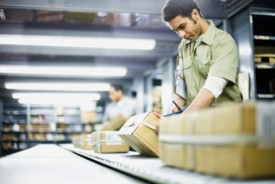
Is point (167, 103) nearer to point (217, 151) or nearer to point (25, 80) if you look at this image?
point (25, 80)

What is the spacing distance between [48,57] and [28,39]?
99.6 inches

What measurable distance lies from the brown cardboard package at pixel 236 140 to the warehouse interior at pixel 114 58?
0.04ft

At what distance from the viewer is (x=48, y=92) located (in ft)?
44.9

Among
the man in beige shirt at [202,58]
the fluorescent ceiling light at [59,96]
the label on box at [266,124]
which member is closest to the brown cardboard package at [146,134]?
the man in beige shirt at [202,58]

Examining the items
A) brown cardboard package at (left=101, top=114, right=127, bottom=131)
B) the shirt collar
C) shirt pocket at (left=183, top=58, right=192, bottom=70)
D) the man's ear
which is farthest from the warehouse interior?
the man's ear

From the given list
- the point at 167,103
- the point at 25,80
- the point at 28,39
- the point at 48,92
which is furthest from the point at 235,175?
the point at 48,92

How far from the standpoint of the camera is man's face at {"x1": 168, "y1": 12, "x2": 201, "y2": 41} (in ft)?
7.54

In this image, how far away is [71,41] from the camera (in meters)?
5.83

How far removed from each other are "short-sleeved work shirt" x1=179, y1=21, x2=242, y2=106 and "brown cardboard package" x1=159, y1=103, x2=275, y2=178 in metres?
0.88

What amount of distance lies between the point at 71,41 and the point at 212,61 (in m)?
3.92

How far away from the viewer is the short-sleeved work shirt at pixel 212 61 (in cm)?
217

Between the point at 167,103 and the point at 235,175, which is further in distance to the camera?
the point at 167,103

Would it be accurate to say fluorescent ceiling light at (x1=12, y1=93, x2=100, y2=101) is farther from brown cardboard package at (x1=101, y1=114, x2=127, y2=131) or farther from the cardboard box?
brown cardboard package at (x1=101, y1=114, x2=127, y2=131)

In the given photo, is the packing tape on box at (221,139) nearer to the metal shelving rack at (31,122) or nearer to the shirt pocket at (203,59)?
the shirt pocket at (203,59)
